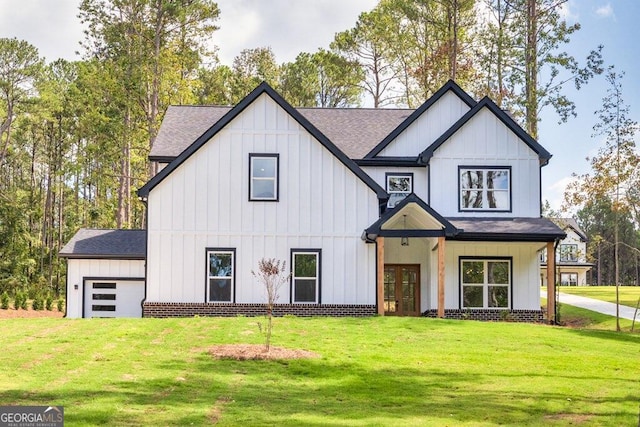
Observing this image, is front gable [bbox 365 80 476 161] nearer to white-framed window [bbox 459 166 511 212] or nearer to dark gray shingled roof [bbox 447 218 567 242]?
white-framed window [bbox 459 166 511 212]

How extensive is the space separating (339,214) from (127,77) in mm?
21133

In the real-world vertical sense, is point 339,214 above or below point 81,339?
above

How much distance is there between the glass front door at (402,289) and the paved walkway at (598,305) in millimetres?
8381

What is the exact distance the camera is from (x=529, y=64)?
36.9 m

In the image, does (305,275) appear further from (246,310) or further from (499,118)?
(499,118)

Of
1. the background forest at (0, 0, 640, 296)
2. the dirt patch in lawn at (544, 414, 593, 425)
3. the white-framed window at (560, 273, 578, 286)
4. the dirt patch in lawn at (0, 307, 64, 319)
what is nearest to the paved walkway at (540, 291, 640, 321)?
the background forest at (0, 0, 640, 296)

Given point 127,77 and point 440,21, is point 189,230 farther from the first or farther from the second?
point 440,21

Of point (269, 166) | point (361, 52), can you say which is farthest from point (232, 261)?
point (361, 52)

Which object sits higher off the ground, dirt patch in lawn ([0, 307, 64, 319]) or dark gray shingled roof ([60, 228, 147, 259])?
dark gray shingled roof ([60, 228, 147, 259])

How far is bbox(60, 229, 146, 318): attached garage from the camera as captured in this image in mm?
27531

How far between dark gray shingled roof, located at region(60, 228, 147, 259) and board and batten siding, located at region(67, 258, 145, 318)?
28cm

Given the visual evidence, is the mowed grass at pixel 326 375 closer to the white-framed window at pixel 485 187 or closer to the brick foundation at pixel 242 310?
the brick foundation at pixel 242 310

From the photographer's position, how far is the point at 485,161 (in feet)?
89.4

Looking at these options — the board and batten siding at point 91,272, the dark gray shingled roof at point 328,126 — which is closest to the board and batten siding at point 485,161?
the dark gray shingled roof at point 328,126
